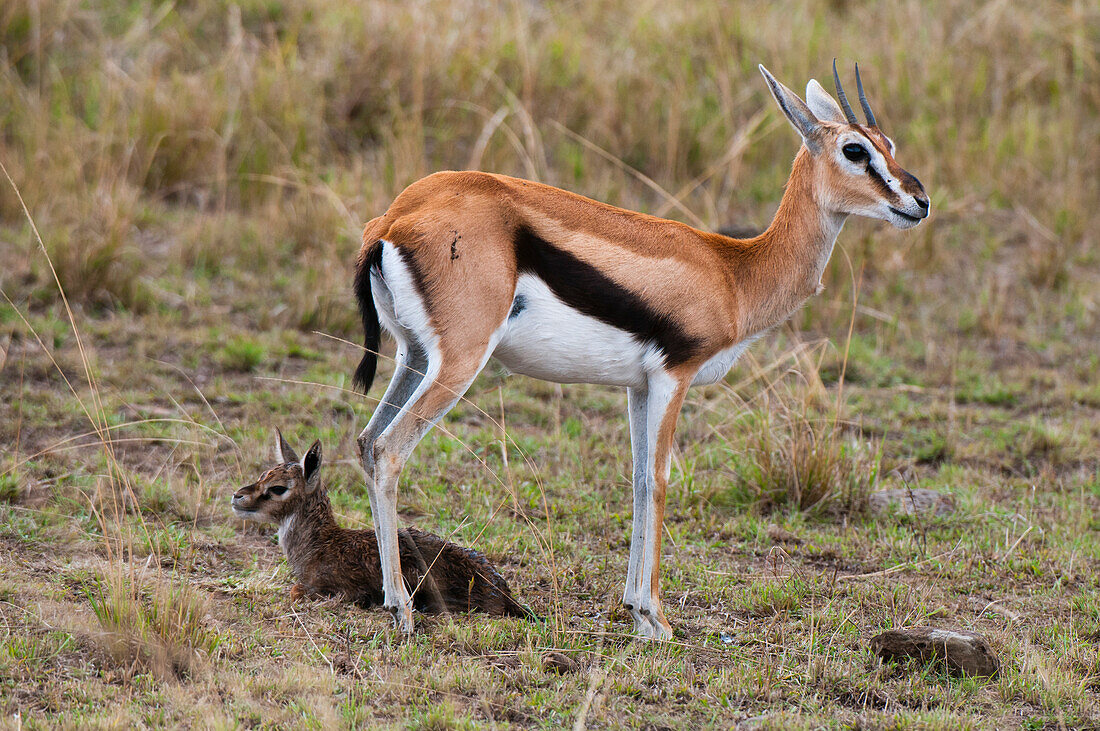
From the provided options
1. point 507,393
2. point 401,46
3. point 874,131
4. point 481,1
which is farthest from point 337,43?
point 874,131

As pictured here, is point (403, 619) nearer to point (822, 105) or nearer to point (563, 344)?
point (563, 344)

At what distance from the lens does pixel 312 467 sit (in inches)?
187

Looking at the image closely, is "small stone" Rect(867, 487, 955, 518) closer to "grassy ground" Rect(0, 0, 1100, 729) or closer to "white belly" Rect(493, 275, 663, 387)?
"grassy ground" Rect(0, 0, 1100, 729)

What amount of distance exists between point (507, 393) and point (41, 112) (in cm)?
515

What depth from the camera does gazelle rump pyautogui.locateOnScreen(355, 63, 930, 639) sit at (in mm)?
4039

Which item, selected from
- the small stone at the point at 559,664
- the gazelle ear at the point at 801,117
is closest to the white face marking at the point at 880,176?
the gazelle ear at the point at 801,117

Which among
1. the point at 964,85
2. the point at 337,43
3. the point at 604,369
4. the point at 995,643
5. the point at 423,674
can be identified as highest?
the point at 964,85

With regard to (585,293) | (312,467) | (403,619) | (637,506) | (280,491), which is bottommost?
(403,619)

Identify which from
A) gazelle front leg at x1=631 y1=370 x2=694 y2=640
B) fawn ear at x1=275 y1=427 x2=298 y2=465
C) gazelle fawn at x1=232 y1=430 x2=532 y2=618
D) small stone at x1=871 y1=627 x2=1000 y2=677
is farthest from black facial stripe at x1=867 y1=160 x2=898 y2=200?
fawn ear at x1=275 y1=427 x2=298 y2=465

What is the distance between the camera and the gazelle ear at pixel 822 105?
4.87 m

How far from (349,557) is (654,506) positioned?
126cm

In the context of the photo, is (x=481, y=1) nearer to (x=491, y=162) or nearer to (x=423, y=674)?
(x=491, y=162)

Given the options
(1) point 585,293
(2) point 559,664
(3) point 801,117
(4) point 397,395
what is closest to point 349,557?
(4) point 397,395

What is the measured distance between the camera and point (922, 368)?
838 centimetres
